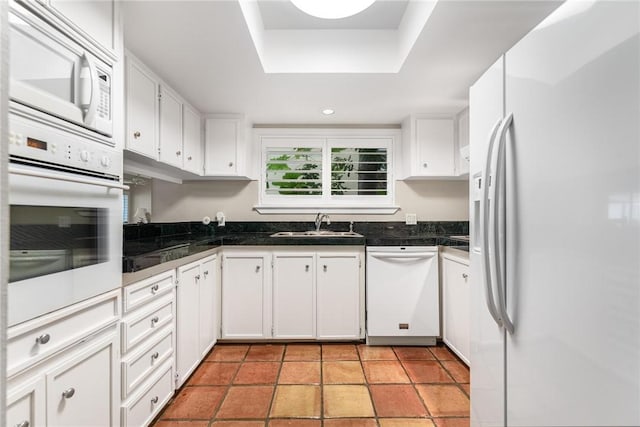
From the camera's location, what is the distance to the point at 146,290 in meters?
1.59

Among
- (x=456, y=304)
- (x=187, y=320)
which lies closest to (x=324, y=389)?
(x=187, y=320)

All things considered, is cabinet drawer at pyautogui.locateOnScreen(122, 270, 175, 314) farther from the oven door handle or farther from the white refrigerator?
the white refrigerator

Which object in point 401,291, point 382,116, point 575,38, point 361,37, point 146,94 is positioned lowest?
point 401,291

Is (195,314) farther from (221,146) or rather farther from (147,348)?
(221,146)

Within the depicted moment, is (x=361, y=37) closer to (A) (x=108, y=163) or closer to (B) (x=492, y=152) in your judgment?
(B) (x=492, y=152)

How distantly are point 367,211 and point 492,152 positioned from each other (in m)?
2.44

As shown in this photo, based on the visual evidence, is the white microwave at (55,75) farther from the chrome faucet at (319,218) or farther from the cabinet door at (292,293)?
the chrome faucet at (319,218)

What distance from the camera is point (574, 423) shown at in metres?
0.75

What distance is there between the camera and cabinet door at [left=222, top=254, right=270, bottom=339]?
2785mm

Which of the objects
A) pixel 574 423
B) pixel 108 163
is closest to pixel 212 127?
pixel 108 163

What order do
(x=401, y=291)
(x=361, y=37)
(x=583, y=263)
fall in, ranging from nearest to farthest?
1. (x=583, y=263)
2. (x=361, y=37)
3. (x=401, y=291)

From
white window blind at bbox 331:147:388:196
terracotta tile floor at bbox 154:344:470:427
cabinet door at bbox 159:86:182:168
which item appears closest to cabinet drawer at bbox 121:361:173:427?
terracotta tile floor at bbox 154:344:470:427

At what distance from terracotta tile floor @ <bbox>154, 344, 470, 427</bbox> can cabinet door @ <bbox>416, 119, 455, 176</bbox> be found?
1.67 metres

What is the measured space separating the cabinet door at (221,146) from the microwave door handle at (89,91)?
194 cm
